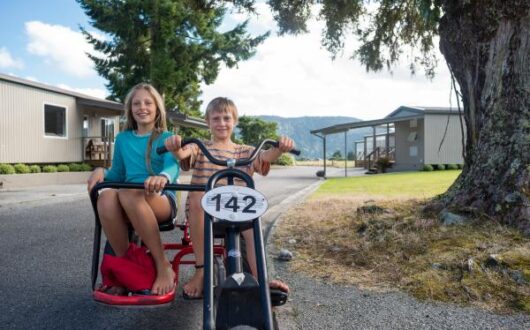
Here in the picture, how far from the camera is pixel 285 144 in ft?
9.22

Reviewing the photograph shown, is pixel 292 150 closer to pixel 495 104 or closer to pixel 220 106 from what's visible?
pixel 220 106

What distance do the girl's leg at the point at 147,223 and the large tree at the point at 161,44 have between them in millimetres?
18653

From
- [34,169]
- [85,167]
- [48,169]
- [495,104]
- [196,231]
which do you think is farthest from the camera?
[85,167]

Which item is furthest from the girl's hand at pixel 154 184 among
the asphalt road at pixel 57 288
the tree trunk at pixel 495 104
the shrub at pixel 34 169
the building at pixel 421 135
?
the building at pixel 421 135

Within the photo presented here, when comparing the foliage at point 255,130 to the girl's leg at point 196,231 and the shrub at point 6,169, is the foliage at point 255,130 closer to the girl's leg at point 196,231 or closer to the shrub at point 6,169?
the shrub at point 6,169

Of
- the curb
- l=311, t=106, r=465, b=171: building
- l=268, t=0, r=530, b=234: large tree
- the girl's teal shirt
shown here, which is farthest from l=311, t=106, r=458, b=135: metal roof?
the girl's teal shirt

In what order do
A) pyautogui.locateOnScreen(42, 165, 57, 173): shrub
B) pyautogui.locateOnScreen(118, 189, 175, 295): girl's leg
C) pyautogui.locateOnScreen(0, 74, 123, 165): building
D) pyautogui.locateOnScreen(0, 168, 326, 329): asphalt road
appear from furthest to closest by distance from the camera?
1. pyautogui.locateOnScreen(42, 165, 57, 173): shrub
2. pyautogui.locateOnScreen(0, 74, 123, 165): building
3. pyautogui.locateOnScreen(0, 168, 326, 329): asphalt road
4. pyautogui.locateOnScreen(118, 189, 175, 295): girl's leg

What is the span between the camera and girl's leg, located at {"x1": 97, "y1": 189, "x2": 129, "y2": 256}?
2822mm

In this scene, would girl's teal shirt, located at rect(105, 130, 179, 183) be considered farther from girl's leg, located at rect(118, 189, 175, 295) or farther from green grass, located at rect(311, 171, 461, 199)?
green grass, located at rect(311, 171, 461, 199)

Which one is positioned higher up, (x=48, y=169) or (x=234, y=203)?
(x=234, y=203)

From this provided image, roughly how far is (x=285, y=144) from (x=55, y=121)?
19368 mm

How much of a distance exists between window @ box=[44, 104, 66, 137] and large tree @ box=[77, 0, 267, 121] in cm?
453

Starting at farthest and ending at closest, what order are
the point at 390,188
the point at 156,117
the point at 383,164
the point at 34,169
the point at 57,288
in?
1. the point at 383,164
2. the point at 34,169
3. the point at 390,188
4. the point at 57,288
5. the point at 156,117

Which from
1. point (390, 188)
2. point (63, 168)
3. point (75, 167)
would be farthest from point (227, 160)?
point (75, 167)
